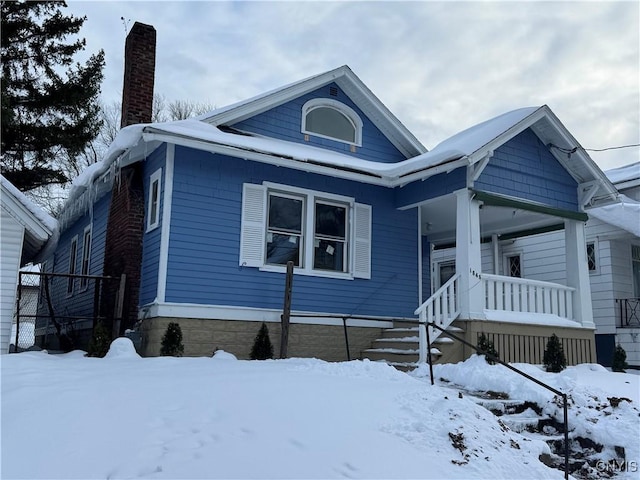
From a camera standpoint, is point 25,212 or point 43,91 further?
point 43,91

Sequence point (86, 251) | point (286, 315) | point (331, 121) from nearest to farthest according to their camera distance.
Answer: point (286, 315) < point (331, 121) < point (86, 251)

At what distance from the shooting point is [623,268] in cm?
1544

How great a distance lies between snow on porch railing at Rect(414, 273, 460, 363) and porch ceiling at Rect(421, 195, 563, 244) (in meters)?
1.90

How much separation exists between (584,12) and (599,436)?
25.2ft

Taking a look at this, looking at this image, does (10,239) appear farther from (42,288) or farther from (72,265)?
(42,288)

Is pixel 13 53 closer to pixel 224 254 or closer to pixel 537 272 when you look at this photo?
pixel 224 254

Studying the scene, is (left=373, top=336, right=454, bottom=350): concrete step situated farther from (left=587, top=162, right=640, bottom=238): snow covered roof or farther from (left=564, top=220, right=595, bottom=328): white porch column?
(left=587, top=162, right=640, bottom=238): snow covered roof

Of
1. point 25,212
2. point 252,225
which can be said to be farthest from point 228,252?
point 25,212

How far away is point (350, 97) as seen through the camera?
13414 mm

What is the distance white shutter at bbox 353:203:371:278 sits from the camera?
11.7 meters

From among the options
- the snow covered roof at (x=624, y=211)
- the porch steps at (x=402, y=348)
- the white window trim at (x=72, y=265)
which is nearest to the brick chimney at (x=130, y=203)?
the white window trim at (x=72, y=265)

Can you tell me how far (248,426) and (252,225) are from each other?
232 inches

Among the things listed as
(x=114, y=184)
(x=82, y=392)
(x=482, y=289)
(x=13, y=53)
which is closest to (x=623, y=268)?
(x=482, y=289)

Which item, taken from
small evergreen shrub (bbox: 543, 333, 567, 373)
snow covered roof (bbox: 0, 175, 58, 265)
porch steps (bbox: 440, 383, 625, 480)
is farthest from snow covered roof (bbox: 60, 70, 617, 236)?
porch steps (bbox: 440, 383, 625, 480)
